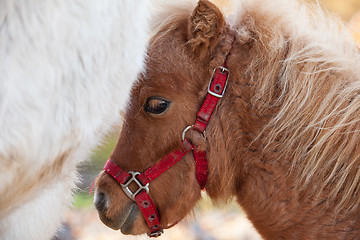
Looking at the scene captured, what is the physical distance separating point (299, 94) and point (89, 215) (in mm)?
2572

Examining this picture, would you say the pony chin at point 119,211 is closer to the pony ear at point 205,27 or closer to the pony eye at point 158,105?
the pony eye at point 158,105

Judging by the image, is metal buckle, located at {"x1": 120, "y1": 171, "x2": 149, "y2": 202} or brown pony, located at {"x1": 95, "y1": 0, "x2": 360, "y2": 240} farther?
metal buckle, located at {"x1": 120, "y1": 171, "x2": 149, "y2": 202}

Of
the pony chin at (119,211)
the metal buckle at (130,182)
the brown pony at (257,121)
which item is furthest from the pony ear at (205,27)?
the pony chin at (119,211)

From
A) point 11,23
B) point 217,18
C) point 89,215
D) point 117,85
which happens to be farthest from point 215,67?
point 89,215

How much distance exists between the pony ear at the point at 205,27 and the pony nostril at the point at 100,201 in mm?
770

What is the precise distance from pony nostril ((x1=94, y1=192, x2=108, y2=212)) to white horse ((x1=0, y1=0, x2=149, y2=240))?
1.97ft

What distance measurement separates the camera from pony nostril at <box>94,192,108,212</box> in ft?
6.03

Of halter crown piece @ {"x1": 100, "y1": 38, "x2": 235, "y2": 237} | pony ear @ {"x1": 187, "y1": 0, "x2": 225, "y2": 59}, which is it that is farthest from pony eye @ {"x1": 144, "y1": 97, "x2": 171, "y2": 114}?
pony ear @ {"x1": 187, "y1": 0, "x2": 225, "y2": 59}

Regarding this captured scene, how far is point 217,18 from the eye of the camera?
1.67 meters

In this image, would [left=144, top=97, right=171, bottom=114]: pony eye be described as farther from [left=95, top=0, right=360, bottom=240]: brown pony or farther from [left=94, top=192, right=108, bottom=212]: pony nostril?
[left=94, top=192, right=108, bottom=212]: pony nostril

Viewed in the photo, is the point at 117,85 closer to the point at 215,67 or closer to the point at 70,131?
the point at 70,131

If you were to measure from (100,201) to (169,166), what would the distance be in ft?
1.22

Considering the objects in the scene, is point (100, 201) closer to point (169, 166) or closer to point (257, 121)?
point (169, 166)

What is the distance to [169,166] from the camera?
5.78 ft
